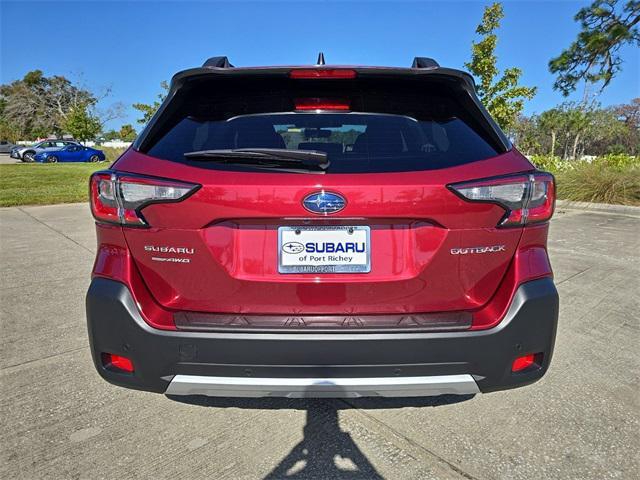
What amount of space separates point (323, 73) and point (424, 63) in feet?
1.68

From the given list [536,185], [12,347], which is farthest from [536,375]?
[12,347]

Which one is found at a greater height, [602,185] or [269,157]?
[269,157]

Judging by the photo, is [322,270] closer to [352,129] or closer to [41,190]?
[352,129]

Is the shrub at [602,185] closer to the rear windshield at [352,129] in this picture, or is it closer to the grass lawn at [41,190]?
the rear windshield at [352,129]

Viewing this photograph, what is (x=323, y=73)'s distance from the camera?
6.17ft

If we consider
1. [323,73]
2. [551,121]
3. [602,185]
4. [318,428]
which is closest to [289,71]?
[323,73]

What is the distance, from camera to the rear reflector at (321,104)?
6.37 ft

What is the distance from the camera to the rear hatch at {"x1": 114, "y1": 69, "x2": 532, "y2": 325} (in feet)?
5.15

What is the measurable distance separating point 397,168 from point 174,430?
5.47ft

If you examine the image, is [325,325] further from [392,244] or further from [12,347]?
[12,347]

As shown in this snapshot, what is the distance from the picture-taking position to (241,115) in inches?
75.0

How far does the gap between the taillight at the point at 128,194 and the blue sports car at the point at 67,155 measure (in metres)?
35.6

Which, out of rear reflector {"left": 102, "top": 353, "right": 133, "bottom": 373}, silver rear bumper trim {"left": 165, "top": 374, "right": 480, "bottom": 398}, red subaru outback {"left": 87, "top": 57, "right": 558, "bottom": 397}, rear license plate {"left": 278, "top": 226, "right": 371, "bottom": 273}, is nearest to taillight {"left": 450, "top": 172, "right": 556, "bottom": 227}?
red subaru outback {"left": 87, "top": 57, "right": 558, "bottom": 397}

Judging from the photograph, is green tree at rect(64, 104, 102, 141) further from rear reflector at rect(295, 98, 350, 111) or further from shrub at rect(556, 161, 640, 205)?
rear reflector at rect(295, 98, 350, 111)
